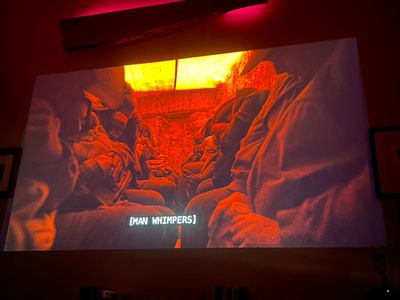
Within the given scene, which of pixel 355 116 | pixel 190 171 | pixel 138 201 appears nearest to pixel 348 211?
pixel 355 116

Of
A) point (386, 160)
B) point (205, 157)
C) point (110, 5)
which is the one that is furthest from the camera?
point (110, 5)

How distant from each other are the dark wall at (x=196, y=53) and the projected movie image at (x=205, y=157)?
0.08 metres

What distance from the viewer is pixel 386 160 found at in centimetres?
198

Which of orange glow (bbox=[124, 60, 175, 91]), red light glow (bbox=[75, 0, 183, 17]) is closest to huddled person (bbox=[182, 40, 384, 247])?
orange glow (bbox=[124, 60, 175, 91])

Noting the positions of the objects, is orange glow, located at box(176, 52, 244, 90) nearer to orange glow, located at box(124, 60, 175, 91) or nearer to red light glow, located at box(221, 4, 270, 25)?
orange glow, located at box(124, 60, 175, 91)

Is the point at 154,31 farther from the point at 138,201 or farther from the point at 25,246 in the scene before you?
the point at 25,246

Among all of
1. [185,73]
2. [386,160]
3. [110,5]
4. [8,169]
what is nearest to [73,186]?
[8,169]

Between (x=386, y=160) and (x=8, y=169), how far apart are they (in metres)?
2.24

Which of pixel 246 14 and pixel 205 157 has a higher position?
pixel 246 14

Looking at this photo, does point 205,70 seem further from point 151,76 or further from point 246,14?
point 246,14

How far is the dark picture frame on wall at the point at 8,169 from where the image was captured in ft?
7.73

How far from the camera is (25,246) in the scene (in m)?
2.21

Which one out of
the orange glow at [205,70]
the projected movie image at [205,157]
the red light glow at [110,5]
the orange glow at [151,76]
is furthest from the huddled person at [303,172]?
the red light glow at [110,5]

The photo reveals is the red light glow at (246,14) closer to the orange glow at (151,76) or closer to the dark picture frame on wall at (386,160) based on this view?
the orange glow at (151,76)
